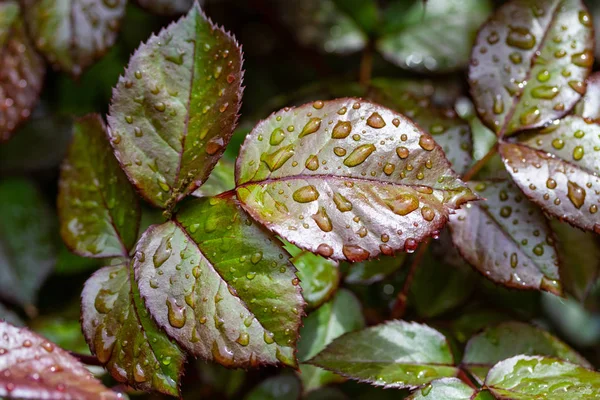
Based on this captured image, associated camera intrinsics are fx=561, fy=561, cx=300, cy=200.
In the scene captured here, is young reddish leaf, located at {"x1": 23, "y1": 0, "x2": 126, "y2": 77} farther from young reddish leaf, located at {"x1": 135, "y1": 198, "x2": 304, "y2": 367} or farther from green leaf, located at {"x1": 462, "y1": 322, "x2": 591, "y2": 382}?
green leaf, located at {"x1": 462, "y1": 322, "x2": 591, "y2": 382}

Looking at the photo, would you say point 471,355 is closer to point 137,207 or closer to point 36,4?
point 137,207

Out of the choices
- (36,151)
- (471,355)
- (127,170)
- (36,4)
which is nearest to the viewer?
(127,170)

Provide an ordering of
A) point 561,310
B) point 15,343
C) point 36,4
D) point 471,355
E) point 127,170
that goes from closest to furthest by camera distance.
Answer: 1. point 15,343
2. point 127,170
3. point 471,355
4. point 36,4
5. point 561,310

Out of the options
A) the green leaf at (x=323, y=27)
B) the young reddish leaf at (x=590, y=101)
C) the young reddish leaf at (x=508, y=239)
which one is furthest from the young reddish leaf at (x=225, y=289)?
the green leaf at (x=323, y=27)

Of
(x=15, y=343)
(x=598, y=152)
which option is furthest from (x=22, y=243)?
(x=598, y=152)

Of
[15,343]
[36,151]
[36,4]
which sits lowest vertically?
[36,151]

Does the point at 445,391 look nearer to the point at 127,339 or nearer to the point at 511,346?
the point at 511,346

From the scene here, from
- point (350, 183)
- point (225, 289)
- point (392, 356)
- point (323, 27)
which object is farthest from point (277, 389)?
point (323, 27)

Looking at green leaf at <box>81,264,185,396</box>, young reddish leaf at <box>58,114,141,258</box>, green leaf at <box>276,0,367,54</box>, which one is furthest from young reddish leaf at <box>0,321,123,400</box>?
green leaf at <box>276,0,367,54</box>
